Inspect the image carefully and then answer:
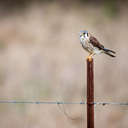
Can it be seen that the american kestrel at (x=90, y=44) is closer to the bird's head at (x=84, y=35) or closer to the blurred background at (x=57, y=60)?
the bird's head at (x=84, y=35)

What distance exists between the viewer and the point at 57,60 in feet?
21.7

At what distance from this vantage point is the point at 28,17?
6906 millimetres

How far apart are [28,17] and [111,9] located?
1158 mm

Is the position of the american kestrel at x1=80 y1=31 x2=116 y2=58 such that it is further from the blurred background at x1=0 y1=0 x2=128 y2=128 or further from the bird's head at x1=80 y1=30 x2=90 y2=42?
the blurred background at x1=0 y1=0 x2=128 y2=128

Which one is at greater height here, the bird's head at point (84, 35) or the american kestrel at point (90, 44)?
the bird's head at point (84, 35)

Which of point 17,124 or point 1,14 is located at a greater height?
point 1,14

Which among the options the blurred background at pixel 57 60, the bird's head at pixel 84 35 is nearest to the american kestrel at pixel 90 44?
the bird's head at pixel 84 35

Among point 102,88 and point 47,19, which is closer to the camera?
point 102,88

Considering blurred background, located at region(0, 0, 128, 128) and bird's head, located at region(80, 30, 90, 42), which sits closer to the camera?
bird's head, located at region(80, 30, 90, 42)

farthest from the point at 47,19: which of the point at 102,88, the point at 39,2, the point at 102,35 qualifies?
the point at 102,88

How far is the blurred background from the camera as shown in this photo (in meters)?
6.41

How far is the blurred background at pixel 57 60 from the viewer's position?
6411 millimetres

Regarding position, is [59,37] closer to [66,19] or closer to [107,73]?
[66,19]

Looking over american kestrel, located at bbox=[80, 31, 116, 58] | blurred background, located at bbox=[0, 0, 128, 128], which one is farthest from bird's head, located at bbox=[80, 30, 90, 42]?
blurred background, located at bbox=[0, 0, 128, 128]
